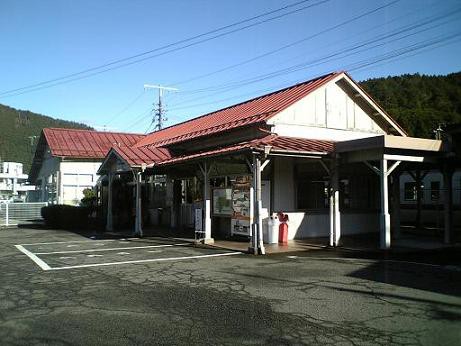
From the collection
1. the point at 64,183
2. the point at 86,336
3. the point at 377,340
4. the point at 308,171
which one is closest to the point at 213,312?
the point at 86,336

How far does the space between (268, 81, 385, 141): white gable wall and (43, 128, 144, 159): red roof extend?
56.7 feet

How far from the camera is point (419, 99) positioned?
168 ft

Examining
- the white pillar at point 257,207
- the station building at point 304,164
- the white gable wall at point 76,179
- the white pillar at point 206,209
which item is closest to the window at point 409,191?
the station building at point 304,164

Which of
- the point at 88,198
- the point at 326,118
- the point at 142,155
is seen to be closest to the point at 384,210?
the point at 326,118

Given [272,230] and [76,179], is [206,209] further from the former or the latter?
[76,179]

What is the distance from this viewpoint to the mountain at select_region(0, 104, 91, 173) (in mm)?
89562

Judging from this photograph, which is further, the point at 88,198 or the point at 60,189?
the point at 60,189

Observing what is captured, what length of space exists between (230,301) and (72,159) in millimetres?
27926

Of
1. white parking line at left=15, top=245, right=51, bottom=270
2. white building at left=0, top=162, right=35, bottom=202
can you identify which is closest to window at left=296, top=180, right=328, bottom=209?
white parking line at left=15, top=245, right=51, bottom=270

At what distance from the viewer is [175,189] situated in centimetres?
2358

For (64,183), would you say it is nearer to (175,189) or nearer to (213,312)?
(175,189)

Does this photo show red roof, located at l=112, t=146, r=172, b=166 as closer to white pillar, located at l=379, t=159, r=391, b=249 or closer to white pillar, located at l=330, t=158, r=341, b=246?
white pillar, located at l=330, t=158, r=341, b=246

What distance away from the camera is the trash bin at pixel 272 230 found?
52.7 ft

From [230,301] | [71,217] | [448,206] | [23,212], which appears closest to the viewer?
[230,301]
